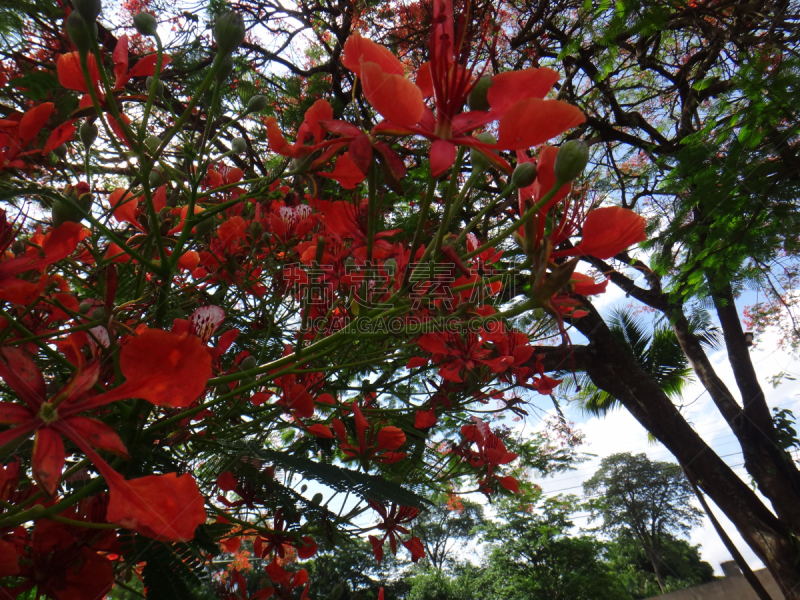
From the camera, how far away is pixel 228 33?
0.68 meters

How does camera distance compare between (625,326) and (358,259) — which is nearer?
(358,259)

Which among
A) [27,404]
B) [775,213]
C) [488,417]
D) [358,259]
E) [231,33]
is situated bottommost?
[27,404]

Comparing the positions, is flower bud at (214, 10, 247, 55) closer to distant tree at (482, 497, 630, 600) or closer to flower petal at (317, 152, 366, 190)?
flower petal at (317, 152, 366, 190)

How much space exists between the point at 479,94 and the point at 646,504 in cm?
2006

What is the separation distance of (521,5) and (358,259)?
156 inches

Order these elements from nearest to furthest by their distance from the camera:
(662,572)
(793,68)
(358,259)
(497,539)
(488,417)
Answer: (358,259)
(488,417)
(793,68)
(497,539)
(662,572)

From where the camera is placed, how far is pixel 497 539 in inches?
405

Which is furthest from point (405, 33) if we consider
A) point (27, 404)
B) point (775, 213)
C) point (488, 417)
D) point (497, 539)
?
point (497, 539)

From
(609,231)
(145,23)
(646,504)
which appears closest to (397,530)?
(609,231)

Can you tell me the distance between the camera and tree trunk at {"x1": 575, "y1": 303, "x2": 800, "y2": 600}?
165 inches

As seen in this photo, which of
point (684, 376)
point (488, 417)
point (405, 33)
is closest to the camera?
point (488, 417)

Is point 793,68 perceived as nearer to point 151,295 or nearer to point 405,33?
point 405,33

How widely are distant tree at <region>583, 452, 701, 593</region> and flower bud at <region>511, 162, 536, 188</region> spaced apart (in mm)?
17841

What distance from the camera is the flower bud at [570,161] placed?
0.53 m
